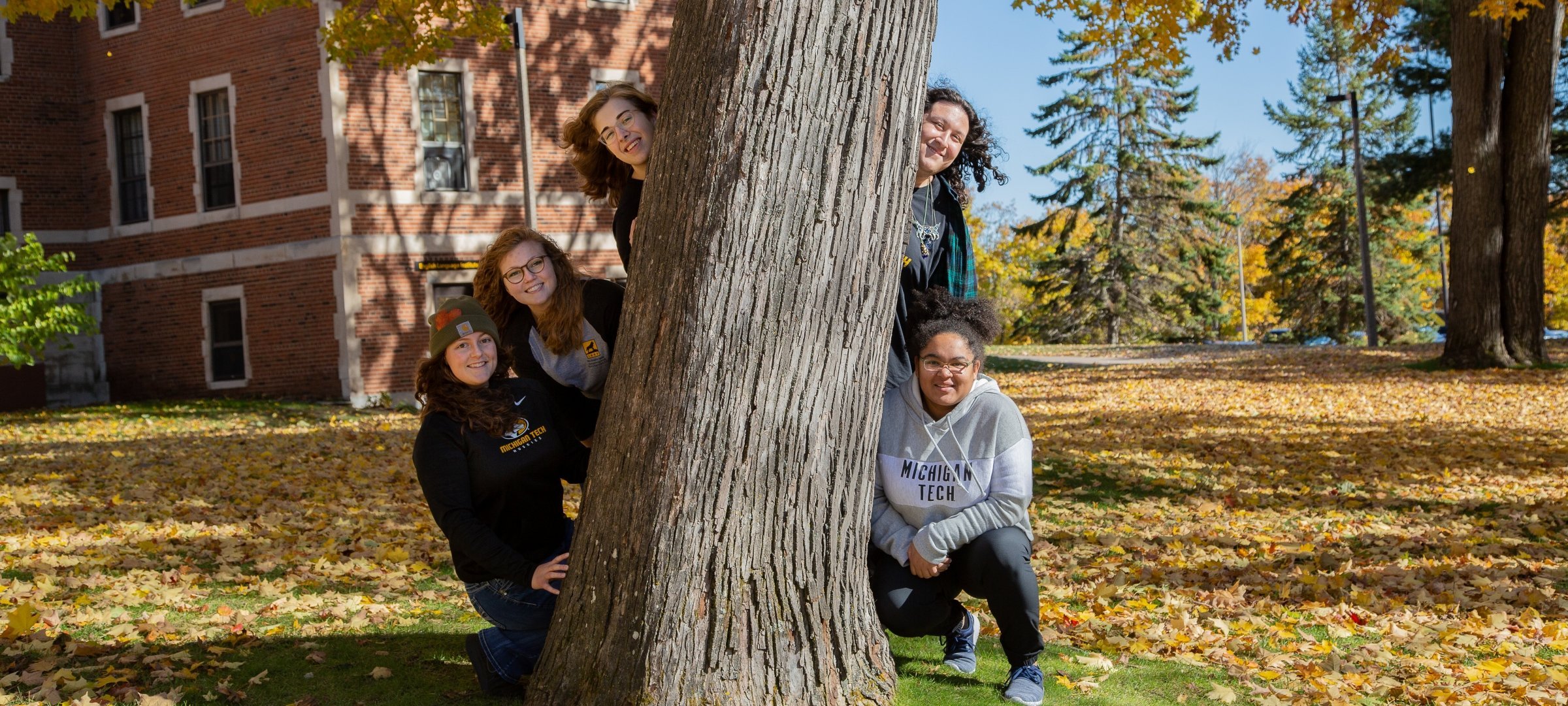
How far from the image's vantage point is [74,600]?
575cm

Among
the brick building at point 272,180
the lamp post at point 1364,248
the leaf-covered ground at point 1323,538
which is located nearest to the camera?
the leaf-covered ground at point 1323,538

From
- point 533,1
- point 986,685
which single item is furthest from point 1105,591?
point 533,1

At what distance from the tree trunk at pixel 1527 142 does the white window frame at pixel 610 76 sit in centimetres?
1320

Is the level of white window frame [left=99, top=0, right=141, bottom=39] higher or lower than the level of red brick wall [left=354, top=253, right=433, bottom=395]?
higher

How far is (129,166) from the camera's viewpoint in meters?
21.2

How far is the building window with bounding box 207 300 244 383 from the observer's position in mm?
20344

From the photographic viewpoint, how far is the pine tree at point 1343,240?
4562 centimetres

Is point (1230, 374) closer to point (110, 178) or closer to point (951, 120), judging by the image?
point (951, 120)

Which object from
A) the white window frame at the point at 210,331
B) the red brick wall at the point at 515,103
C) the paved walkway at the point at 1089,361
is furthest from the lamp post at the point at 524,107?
the paved walkway at the point at 1089,361

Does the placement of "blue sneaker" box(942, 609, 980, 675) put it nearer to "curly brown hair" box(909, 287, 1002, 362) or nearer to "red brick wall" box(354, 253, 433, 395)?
"curly brown hair" box(909, 287, 1002, 362)

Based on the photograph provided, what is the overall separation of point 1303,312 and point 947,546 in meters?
47.2

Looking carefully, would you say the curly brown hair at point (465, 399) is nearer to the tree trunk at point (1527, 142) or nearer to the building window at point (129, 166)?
the tree trunk at point (1527, 142)

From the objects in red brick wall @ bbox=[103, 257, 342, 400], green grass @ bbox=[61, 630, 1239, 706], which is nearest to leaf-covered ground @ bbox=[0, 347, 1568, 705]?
green grass @ bbox=[61, 630, 1239, 706]

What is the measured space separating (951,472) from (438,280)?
55.4ft
